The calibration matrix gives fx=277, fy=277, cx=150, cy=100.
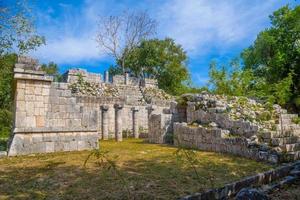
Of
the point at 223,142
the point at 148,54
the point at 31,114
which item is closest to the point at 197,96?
the point at 223,142

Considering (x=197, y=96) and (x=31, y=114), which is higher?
(x=197, y=96)

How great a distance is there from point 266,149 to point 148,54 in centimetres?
3614

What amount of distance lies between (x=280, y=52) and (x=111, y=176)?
25.2 m

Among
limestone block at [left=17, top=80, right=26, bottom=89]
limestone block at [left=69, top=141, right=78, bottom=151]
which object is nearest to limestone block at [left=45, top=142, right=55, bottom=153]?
limestone block at [left=69, top=141, right=78, bottom=151]

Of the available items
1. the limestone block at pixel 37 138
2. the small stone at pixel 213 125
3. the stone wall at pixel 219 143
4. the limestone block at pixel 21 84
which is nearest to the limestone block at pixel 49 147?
the limestone block at pixel 37 138

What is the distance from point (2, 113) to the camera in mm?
17453

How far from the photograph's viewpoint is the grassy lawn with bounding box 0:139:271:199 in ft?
14.5

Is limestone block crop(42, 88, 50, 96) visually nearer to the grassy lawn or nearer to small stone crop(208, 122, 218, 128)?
the grassy lawn

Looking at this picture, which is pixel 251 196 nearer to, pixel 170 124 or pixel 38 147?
pixel 38 147

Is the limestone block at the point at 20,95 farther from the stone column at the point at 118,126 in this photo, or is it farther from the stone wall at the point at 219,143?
the stone column at the point at 118,126

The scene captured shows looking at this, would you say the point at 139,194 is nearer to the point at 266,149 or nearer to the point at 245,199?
the point at 245,199

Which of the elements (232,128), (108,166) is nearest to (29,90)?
(108,166)

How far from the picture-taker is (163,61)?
42750 mm

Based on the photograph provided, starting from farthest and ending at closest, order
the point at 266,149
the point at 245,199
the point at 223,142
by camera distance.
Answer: the point at 223,142
the point at 266,149
the point at 245,199
